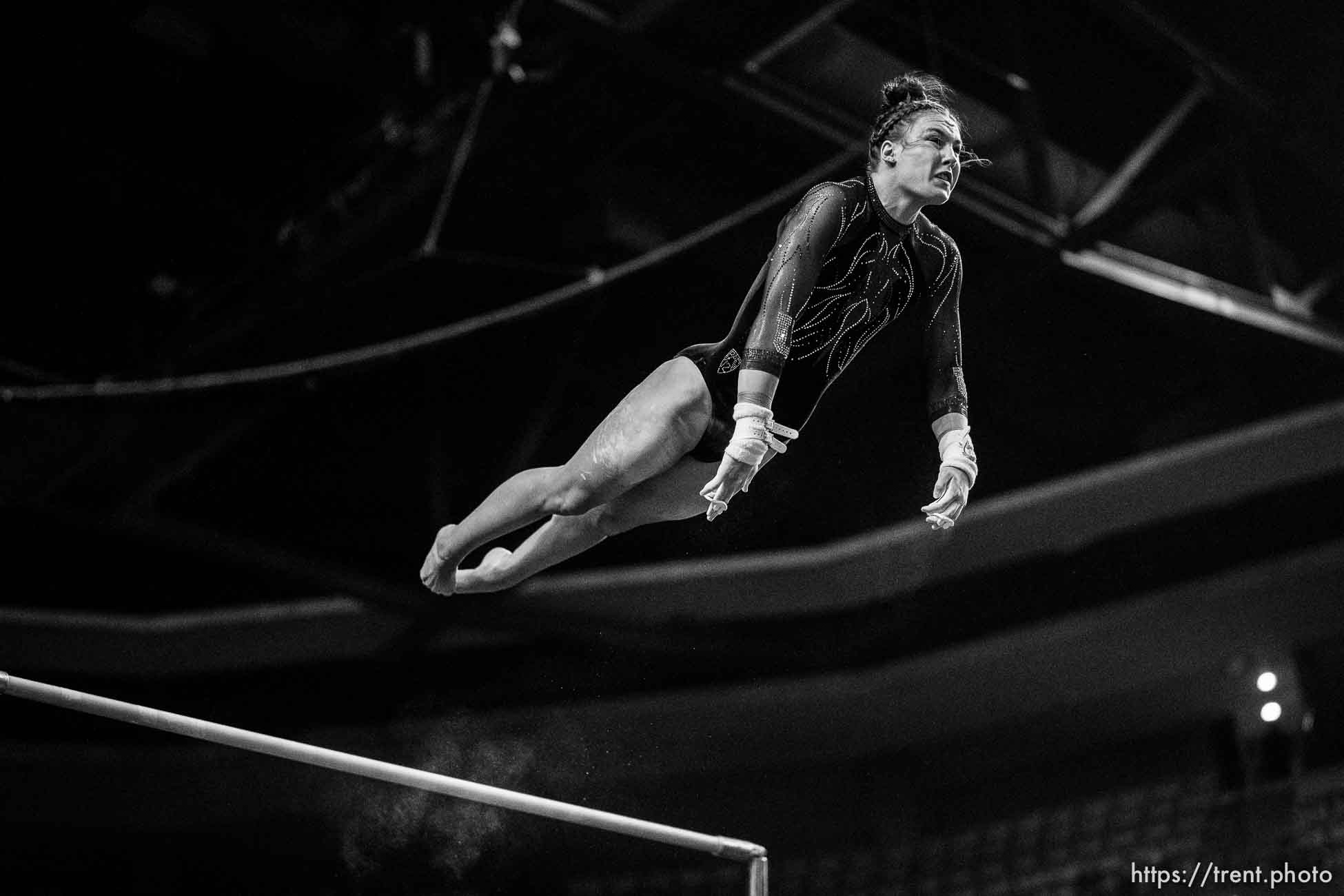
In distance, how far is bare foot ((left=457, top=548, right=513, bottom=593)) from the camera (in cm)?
434

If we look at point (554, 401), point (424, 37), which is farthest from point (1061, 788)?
point (424, 37)

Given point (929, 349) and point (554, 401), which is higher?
point (554, 401)

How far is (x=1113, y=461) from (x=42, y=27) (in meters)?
8.07

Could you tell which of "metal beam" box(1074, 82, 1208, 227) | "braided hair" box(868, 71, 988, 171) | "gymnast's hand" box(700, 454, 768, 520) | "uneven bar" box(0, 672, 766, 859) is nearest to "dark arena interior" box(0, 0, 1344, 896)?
"metal beam" box(1074, 82, 1208, 227)

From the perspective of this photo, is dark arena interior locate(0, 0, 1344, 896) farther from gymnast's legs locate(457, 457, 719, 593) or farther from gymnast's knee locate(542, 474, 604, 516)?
gymnast's knee locate(542, 474, 604, 516)

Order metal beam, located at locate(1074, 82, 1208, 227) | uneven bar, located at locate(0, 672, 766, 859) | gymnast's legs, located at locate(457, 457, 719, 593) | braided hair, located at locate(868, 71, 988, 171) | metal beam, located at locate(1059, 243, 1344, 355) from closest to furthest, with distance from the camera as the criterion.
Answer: braided hair, located at locate(868, 71, 988, 171)
uneven bar, located at locate(0, 672, 766, 859)
gymnast's legs, located at locate(457, 457, 719, 593)
metal beam, located at locate(1074, 82, 1208, 227)
metal beam, located at locate(1059, 243, 1344, 355)

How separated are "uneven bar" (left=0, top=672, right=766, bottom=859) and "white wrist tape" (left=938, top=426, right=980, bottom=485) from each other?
160 centimetres

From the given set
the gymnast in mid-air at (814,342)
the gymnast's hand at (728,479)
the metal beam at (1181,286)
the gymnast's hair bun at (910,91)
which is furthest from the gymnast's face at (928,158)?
the metal beam at (1181,286)

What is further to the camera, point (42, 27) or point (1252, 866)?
point (1252, 866)

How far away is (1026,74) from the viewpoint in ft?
23.6

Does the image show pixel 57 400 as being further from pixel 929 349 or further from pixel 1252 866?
pixel 1252 866

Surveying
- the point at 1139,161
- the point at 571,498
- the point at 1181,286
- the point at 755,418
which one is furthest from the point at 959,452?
the point at 1181,286

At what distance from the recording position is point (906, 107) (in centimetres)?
378

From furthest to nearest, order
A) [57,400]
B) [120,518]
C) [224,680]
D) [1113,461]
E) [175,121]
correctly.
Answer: [224,680]
[1113,461]
[120,518]
[57,400]
[175,121]
